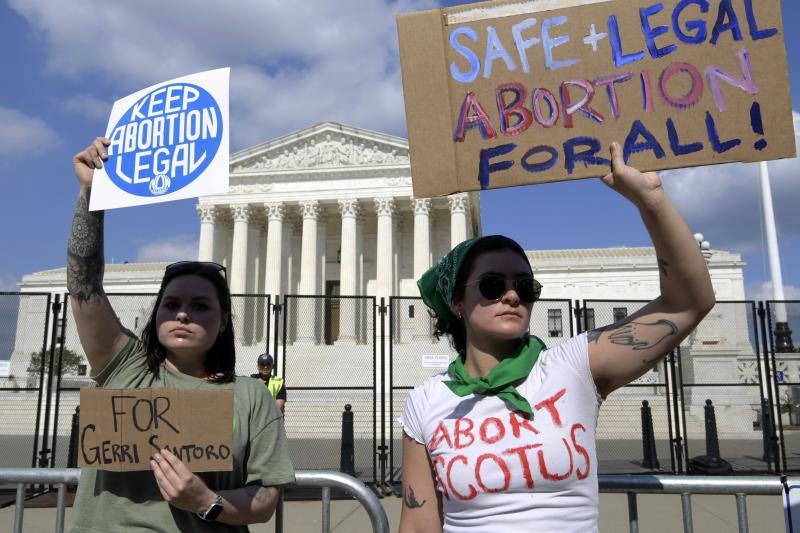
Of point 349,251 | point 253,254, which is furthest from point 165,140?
point 253,254

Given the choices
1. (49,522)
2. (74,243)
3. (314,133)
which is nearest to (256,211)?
(314,133)

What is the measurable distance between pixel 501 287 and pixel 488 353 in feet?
0.88

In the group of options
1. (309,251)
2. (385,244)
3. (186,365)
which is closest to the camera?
(186,365)

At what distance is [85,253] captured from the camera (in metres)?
2.53

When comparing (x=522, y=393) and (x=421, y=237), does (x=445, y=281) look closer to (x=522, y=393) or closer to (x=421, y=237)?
(x=522, y=393)

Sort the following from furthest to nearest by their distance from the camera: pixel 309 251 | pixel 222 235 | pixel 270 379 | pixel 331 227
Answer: pixel 331 227 < pixel 222 235 < pixel 309 251 < pixel 270 379

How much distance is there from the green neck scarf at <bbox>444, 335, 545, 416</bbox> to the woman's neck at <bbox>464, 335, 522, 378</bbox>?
35mm

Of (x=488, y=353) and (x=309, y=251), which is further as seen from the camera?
(x=309, y=251)

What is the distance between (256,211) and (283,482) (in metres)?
47.8

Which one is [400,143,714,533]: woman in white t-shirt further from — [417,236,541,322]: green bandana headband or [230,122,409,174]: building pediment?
[230,122,409,174]: building pediment

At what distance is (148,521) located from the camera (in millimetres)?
2135

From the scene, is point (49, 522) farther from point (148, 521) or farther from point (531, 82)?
point (531, 82)

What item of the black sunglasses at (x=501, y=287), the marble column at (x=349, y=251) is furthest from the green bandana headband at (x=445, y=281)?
the marble column at (x=349, y=251)

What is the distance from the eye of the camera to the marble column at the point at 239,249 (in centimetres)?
4578
